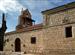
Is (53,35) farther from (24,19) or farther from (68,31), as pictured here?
(24,19)

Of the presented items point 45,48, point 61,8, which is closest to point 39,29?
point 45,48

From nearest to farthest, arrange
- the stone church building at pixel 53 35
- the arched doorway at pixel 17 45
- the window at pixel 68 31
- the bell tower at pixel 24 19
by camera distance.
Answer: the stone church building at pixel 53 35 < the window at pixel 68 31 < the arched doorway at pixel 17 45 < the bell tower at pixel 24 19

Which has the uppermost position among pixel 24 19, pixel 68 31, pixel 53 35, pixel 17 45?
pixel 24 19

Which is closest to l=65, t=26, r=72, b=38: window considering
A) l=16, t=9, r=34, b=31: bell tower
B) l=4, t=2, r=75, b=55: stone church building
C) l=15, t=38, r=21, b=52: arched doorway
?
l=4, t=2, r=75, b=55: stone church building

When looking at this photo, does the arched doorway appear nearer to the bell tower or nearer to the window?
the bell tower

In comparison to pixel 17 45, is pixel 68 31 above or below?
above

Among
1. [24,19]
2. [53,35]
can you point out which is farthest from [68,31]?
[24,19]

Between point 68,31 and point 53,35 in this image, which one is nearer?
point 68,31

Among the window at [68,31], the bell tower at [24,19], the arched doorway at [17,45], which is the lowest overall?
the arched doorway at [17,45]

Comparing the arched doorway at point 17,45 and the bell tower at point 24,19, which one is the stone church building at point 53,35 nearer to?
the arched doorway at point 17,45

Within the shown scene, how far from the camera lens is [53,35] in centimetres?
1808

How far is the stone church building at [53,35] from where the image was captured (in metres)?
16.8

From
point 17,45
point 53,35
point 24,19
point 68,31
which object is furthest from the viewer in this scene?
point 24,19

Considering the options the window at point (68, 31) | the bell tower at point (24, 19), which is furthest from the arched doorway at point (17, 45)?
the window at point (68, 31)
